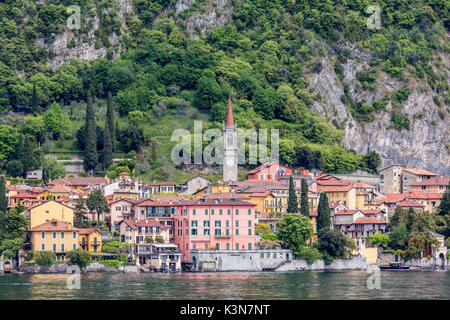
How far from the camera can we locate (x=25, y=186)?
130 metres

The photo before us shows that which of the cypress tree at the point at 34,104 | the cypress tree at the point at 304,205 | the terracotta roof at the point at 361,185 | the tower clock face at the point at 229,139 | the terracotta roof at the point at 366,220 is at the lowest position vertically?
the terracotta roof at the point at 366,220

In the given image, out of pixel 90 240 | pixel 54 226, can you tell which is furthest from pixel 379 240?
pixel 54 226

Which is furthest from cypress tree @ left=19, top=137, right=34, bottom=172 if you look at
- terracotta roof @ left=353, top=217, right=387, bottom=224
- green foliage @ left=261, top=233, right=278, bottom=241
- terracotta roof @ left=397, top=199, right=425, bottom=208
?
terracotta roof @ left=397, top=199, right=425, bottom=208

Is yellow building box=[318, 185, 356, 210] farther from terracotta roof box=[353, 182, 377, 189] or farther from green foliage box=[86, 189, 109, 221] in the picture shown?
green foliage box=[86, 189, 109, 221]

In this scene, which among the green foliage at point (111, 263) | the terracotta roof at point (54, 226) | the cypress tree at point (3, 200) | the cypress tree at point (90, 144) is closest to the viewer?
the green foliage at point (111, 263)

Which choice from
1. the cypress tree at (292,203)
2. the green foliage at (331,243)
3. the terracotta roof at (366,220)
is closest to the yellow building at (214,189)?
the cypress tree at (292,203)

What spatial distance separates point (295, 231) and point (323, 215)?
6622mm

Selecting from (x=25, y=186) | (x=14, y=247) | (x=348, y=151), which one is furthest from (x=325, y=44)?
(x=14, y=247)

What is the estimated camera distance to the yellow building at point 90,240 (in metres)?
110

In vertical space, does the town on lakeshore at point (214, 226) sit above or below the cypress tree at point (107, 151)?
below

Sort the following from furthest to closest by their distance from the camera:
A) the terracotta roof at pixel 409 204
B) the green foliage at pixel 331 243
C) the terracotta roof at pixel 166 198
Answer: the terracotta roof at pixel 409 204
the terracotta roof at pixel 166 198
the green foliage at pixel 331 243

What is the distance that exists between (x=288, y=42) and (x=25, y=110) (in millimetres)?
45056

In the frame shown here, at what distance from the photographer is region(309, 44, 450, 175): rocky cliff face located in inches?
6826

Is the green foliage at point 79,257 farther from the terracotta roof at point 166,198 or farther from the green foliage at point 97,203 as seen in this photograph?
the terracotta roof at point 166,198
